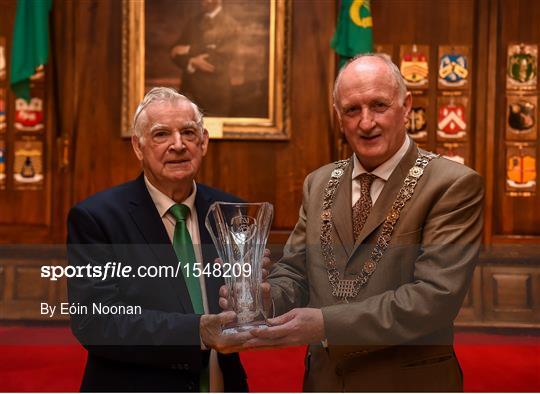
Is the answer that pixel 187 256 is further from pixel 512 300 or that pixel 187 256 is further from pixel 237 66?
pixel 237 66

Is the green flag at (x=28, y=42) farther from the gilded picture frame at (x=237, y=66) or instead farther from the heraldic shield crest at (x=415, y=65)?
the heraldic shield crest at (x=415, y=65)

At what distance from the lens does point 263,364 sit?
1659 millimetres

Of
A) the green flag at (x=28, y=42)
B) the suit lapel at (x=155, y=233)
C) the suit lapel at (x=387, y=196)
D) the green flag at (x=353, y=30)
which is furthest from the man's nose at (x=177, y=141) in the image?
the green flag at (x=28, y=42)

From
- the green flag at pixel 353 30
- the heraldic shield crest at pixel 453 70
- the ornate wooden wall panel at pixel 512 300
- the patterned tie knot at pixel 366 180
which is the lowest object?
the ornate wooden wall panel at pixel 512 300

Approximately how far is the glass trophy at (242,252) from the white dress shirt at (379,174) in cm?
38

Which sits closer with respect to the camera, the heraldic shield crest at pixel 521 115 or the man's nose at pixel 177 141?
the man's nose at pixel 177 141

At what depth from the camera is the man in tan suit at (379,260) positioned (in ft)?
5.22

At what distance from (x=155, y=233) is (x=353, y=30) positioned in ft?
13.4

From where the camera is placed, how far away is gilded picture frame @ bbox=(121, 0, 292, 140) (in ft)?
18.9

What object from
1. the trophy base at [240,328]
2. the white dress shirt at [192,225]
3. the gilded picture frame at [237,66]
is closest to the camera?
the trophy base at [240,328]

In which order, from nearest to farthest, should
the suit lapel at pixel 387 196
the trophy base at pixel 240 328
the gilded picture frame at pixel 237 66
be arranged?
the trophy base at pixel 240 328, the suit lapel at pixel 387 196, the gilded picture frame at pixel 237 66

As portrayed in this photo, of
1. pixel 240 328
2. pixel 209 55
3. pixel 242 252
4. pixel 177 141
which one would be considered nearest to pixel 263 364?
pixel 240 328

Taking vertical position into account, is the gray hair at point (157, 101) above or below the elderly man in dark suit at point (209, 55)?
below

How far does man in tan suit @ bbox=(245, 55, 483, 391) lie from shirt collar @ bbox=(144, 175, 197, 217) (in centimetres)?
31
